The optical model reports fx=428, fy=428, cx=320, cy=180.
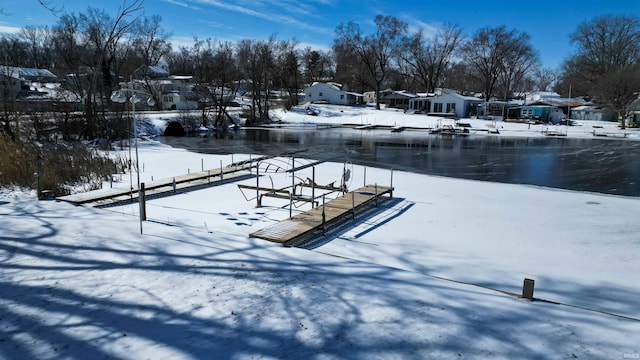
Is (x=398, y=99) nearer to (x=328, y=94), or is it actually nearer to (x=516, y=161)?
(x=328, y=94)

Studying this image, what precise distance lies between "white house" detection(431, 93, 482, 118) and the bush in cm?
5967

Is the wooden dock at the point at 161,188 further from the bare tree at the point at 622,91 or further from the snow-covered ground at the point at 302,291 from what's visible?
the bare tree at the point at 622,91

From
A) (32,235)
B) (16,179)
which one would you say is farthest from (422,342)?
(16,179)

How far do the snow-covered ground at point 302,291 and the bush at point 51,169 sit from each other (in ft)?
11.1

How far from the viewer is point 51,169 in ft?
47.0

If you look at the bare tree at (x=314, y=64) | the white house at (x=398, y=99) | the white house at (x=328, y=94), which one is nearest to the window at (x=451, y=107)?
the white house at (x=398, y=99)

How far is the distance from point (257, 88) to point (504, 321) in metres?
65.8

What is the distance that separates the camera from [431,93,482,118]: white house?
69.2m

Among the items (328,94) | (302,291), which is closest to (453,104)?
(328,94)

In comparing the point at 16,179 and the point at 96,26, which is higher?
the point at 96,26

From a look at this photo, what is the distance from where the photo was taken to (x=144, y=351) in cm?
412

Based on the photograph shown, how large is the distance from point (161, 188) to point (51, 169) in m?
3.51

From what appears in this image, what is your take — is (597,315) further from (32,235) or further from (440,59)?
(440,59)

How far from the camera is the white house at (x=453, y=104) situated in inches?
2724
